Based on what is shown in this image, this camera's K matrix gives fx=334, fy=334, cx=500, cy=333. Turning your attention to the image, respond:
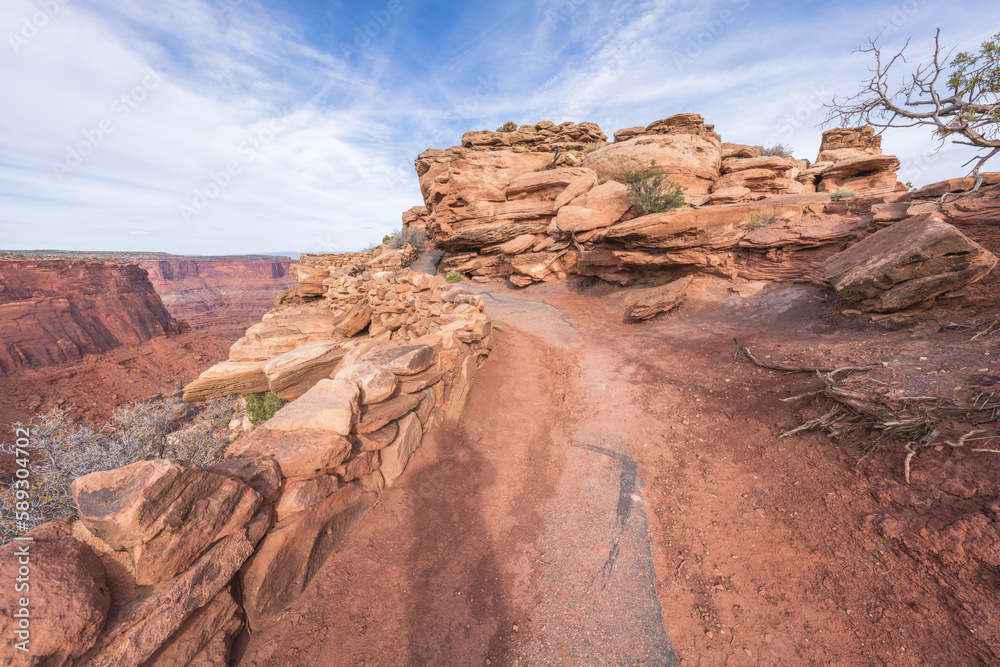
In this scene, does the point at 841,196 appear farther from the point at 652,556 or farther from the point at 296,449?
the point at 296,449

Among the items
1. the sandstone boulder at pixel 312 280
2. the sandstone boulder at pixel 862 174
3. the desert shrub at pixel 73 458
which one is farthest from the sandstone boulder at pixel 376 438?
the sandstone boulder at pixel 862 174

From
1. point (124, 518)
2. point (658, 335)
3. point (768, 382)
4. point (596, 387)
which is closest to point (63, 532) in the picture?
point (124, 518)

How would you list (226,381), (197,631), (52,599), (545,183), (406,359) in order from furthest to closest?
1. (545,183)
2. (226,381)
3. (406,359)
4. (197,631)
5. (52,599)

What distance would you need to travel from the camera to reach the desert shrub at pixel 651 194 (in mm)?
12328

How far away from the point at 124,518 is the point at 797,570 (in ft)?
17.4

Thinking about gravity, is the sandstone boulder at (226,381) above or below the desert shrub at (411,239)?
below

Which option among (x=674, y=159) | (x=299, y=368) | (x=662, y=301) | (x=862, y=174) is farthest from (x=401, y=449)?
(x=862, y=174)

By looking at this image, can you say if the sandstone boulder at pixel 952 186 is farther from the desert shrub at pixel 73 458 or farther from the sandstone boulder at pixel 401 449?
the desert shrub at pixel 73 458

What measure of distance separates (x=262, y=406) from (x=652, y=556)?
9375mm

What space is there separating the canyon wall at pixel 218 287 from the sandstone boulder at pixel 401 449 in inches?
2415

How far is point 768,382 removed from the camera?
228 inches

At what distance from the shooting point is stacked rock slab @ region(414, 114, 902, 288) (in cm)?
991

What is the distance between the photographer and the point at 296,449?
10.7 ft

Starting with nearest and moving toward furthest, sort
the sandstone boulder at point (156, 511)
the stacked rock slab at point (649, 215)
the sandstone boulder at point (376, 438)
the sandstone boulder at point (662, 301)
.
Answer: the sandstone boulder at point (156, 511), the sandstone boulder at point (376, 438), the stacked rock slab at point (649, 215), the sandstone boulder at point (662, 301)
